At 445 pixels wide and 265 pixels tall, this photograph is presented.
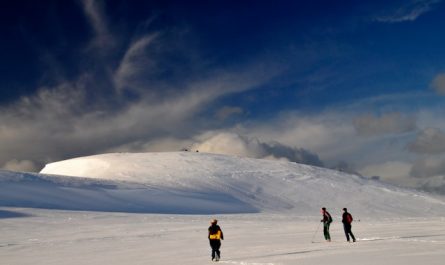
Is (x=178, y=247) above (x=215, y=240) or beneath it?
beneath

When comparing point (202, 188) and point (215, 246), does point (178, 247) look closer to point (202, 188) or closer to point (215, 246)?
point (215, 246)

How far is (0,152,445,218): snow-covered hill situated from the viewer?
7875 centimetres

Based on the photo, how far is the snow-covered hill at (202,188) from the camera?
78.8m

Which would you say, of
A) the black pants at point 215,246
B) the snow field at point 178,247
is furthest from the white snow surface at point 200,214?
the black pants at point 215,246

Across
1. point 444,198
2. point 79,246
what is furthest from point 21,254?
point 444,198

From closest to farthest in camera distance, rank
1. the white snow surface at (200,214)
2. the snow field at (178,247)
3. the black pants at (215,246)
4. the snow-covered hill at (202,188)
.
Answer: the snow field at (178,247) → the black pants at (215,246) → the white snow surface at (200,214) → the snow-covered hill at (202,188)

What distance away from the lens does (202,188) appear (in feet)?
335

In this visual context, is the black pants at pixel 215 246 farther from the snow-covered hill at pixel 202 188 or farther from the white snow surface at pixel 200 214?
the snow-covered hill at pixel 202 188

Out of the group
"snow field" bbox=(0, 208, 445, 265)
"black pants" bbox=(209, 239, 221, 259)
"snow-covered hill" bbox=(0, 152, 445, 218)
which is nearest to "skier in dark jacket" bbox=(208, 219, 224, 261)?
"black pants" bbox=(209, 239, 221, 259)

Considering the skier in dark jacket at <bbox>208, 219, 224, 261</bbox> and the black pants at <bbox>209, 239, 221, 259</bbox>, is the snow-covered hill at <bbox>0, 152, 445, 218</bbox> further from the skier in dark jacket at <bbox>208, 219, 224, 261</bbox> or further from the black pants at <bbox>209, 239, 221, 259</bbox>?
the black pants at <bbox>209, 239, 221, 259</bbox>

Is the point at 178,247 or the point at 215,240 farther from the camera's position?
the point at 178,247

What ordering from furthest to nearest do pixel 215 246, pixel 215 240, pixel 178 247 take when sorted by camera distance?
pixel 178 247 → pixel 215 240 → pixel 215 246

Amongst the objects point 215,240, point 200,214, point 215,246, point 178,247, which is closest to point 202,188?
point 200,214

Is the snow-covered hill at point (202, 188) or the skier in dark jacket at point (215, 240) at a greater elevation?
the snow-covered hill at point (202, 188)
